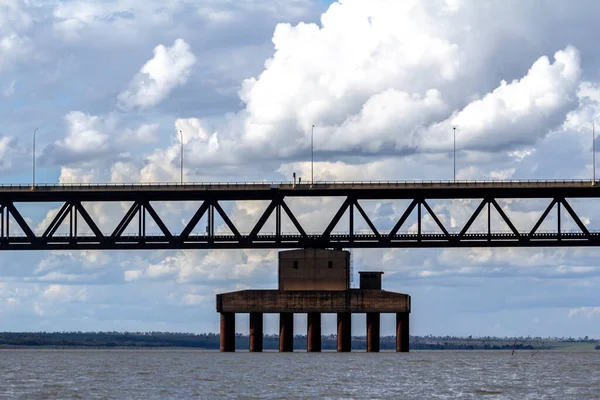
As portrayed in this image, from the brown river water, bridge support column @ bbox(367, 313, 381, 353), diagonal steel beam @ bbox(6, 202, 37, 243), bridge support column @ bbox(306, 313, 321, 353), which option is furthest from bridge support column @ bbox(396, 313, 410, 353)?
diagonal steel beam @ bbox(6, 202, 37, 243)

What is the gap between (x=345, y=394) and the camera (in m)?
75.2

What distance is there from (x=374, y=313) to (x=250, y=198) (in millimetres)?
A: 17952

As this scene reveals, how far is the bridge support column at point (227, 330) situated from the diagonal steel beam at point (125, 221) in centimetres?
1677

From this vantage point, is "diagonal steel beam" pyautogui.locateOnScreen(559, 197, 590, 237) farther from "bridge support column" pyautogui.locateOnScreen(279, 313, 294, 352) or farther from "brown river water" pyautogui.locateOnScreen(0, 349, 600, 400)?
"bridge support column" pyautogui.locateOnScreen(279, 313, 294, 352)

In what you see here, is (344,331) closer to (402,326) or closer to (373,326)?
(373,326)

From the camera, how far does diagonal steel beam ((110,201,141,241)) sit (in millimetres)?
131375

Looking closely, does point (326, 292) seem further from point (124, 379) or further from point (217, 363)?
point (124, 379)

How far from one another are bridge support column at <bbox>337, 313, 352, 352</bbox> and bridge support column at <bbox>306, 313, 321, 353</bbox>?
218cm

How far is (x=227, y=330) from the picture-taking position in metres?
144

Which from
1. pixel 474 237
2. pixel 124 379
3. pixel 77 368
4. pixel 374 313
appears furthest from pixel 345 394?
pixel 374 313

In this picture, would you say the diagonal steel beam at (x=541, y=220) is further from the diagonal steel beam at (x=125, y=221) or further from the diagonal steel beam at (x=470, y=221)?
the diagonal steel beam at (x=125, y=221)

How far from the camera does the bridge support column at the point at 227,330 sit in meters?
144

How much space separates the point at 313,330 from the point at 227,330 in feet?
30.2

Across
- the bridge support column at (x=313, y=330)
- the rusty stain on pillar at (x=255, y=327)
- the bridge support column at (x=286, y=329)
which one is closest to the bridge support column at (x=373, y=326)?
the bridge support column at (x=313, y=330)
